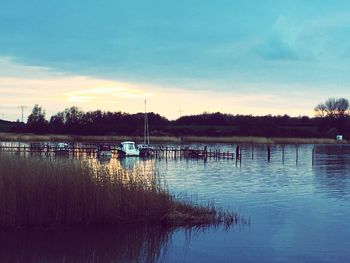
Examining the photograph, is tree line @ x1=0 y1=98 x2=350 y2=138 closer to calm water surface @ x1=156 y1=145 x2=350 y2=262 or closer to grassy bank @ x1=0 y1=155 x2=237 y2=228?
calm water surface @ x1=156 y1=145 x2=350 y2=262

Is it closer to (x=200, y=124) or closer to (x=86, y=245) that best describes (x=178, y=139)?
(x=200, y=124)

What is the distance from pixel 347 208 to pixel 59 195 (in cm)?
1354

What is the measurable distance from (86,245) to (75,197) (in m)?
2.04

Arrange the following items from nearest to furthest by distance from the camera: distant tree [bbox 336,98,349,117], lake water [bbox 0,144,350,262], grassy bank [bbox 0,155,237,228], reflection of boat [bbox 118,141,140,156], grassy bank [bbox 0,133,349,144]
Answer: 1. lake water [bbox 0,144,350,262]
2. grassy bank [bbox 0,155,237,228]
3. reflection of boat [bbox 118,141,140,156]
4. grassy bank [bbox 0,133,349,144]
5. distant tree [bbox 336,98,349,117]

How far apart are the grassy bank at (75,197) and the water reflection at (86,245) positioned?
1.76 ft

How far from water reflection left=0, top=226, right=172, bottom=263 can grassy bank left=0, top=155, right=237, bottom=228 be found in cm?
54

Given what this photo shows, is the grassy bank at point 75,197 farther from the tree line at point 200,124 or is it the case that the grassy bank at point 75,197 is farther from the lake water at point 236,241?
the tree line at point 200,124

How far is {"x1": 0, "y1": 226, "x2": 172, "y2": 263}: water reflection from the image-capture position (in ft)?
49.9

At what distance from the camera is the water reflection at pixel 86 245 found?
15.2 metres

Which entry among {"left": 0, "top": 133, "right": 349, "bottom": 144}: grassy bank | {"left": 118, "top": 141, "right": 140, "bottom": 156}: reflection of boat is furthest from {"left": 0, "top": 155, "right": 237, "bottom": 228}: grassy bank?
{"left": 0, "top": 133, "right": 349, "bottom": 144}: grassy bank

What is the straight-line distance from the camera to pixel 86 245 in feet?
53.5

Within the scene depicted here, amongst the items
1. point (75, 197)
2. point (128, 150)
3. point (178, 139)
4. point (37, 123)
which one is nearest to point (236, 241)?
point (75, 197)

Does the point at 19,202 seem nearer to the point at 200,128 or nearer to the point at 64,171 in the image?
the point at 64,171

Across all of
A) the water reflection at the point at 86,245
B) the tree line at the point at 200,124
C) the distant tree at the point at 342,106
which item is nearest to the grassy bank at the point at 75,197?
the water reflection at the point at 86,245
